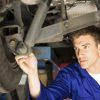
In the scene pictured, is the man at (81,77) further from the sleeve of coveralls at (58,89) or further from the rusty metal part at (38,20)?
the rusty metal part at (38,20)

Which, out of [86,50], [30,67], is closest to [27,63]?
[30,67]

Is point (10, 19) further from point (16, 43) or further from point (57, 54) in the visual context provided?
point (57, 54)

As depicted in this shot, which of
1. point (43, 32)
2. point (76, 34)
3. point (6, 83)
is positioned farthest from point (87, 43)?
point (6, 83)

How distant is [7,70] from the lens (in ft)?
4.73

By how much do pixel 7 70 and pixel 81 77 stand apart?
532 mm

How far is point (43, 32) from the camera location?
4.53ft

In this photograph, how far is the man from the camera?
65.1 inches

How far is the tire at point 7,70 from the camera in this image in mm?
1403

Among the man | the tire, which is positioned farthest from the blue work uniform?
the tire

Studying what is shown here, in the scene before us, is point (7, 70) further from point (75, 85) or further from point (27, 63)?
point (75, 85)

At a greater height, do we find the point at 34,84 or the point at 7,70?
the point at 7,70

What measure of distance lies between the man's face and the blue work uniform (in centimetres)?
10

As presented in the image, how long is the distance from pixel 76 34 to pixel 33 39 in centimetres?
43

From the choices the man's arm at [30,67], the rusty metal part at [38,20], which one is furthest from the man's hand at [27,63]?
the rusty metal part at [38,20]
